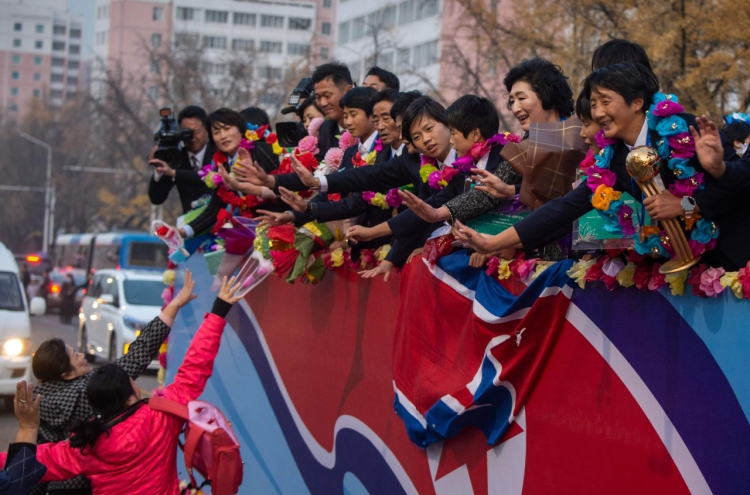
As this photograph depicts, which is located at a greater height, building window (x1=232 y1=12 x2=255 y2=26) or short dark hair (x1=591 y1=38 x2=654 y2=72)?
building window (x1=232 y1=12 x2=255 y2=26)

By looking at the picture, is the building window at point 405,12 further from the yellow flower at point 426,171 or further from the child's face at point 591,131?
the child's face at point 591,131

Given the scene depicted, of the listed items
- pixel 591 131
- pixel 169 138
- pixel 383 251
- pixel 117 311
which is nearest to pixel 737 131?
pixel 591 131

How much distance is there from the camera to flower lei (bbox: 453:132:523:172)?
15.0 ft

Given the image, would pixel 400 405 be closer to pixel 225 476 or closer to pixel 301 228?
pixel 225 476

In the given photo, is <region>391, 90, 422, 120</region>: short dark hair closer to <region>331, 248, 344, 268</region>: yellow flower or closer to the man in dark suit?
<region>331, 248, 344, 268</region>: yellow flower

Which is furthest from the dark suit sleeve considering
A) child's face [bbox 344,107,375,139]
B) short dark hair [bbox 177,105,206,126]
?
short dark hair [bbox 177,105,206,126]

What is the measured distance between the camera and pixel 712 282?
306cm

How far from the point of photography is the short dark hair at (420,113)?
505cm

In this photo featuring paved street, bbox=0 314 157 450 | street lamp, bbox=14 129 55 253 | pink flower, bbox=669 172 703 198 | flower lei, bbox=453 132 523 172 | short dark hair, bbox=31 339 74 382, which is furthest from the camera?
street lamp, bbox=14 129 55 253

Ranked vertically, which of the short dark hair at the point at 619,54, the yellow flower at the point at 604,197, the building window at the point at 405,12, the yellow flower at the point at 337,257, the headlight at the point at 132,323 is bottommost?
the headlight at the point at 132,323

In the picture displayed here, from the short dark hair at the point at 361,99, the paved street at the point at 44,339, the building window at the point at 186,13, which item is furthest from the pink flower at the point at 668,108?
the building window at the point at 186,13

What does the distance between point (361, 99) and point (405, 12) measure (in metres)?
46.5

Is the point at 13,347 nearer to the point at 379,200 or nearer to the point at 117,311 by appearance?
the point at 117,311

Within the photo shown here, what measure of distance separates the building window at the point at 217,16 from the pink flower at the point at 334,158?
83.9 m
